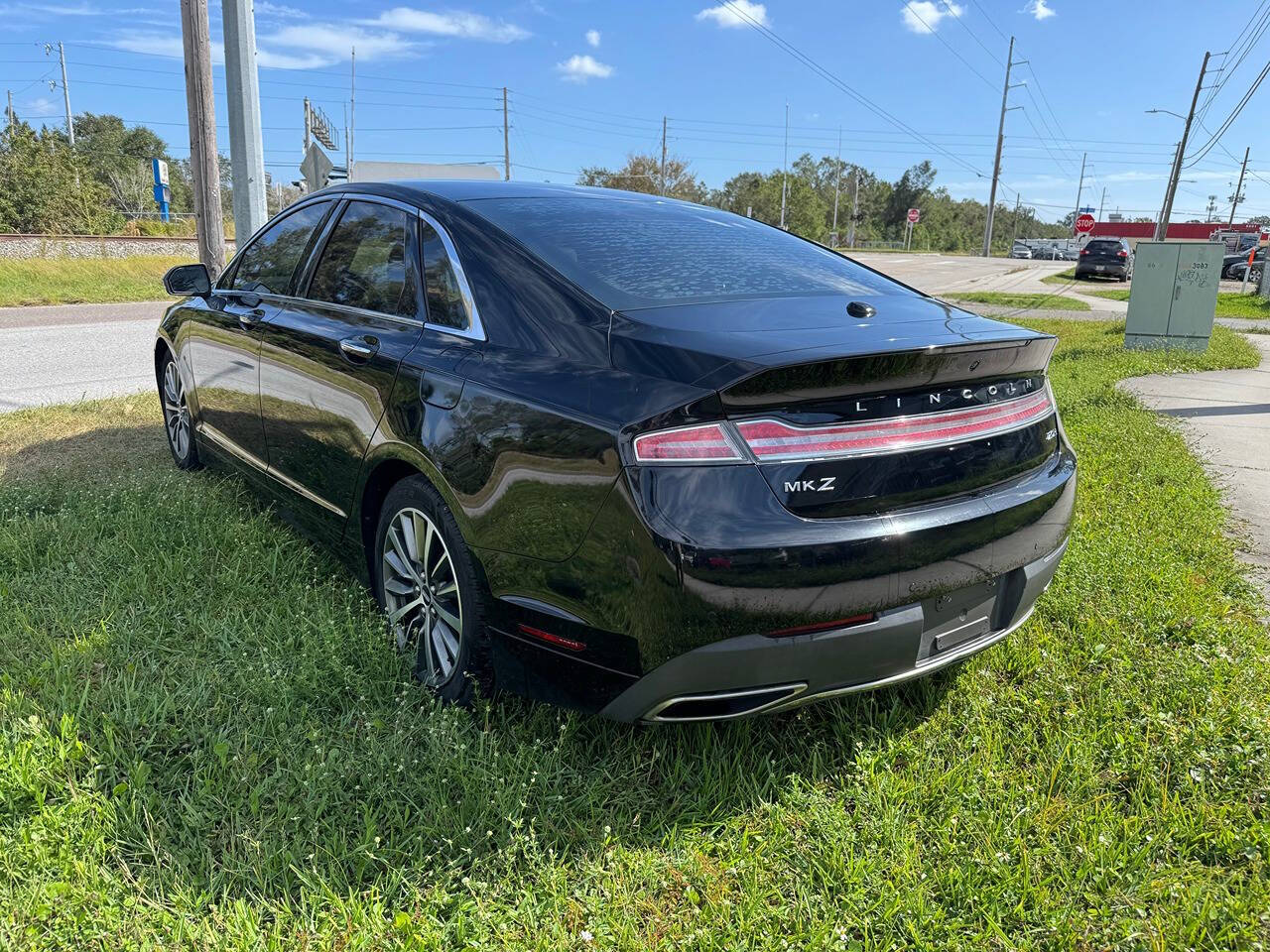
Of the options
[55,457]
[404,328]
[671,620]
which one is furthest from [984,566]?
[55,457]

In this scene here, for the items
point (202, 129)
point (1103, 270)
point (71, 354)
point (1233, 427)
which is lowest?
point (71, 354)

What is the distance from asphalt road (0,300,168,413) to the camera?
25.7 feet

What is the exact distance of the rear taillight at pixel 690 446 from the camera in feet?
6.44

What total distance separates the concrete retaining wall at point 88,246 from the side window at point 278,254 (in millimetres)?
16888

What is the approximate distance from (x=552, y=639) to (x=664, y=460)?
1.83ft

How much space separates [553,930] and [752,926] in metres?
0.42

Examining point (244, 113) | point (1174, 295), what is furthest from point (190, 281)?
point (1174, 295)

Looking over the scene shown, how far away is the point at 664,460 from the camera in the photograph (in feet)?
6.45

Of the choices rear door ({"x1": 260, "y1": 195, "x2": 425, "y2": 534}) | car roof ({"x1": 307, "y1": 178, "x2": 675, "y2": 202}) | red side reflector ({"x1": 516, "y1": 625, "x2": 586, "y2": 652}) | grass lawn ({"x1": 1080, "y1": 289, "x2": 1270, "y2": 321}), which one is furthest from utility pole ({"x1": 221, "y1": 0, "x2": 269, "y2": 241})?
grass lawn ({"x1": 1080, "y1": 289, "x2": 1270, "y2": 321})

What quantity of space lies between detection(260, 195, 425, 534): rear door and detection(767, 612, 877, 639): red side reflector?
146cm

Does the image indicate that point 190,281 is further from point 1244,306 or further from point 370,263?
point 1244,306

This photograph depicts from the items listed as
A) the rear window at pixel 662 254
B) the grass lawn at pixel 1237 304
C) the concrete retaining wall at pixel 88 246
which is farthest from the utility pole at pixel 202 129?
the grass lawn at pixel 1237 304

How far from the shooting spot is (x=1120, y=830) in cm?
222

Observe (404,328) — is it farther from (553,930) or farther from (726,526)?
(553,930)
